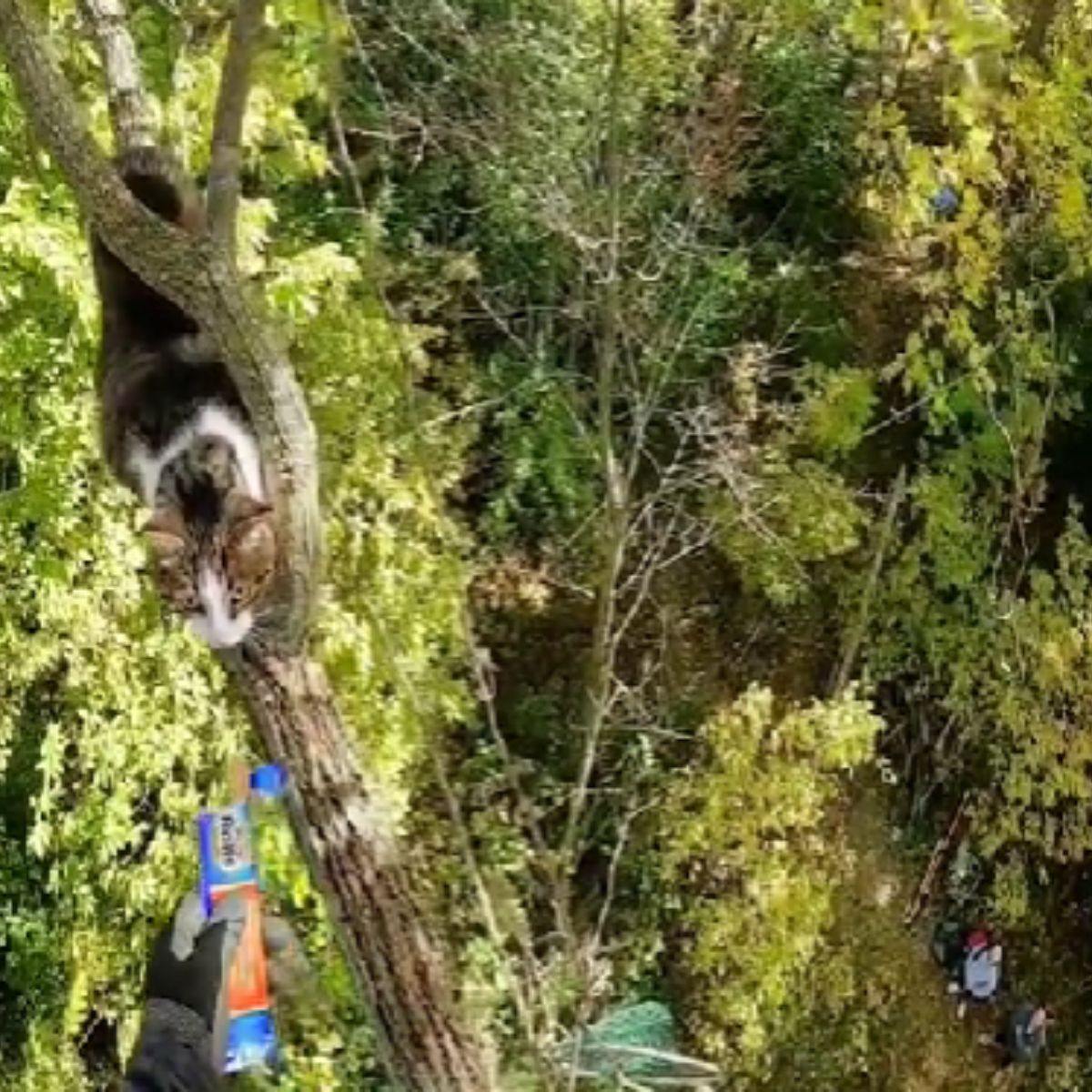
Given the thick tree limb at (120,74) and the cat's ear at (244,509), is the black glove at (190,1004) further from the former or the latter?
the thick tree limb at (120,74)

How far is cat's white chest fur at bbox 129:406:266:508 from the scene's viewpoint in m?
1.76

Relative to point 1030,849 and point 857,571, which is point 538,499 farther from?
point 1030,849

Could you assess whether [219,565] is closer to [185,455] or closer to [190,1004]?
[185,455]

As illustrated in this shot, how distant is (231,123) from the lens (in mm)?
1358

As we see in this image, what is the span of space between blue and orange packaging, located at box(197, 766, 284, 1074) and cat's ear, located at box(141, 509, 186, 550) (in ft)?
0.82

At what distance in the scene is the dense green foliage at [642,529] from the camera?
2861mm

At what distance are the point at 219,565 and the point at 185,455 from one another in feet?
0.50

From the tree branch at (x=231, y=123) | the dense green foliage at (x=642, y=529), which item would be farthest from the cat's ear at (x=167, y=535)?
the dense green foliage at (x=642, y=529)

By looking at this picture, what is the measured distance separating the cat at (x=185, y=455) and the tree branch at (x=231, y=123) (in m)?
0.27

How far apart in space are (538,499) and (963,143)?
3.97 ft

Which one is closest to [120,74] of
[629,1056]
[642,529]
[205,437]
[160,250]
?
[160,250]

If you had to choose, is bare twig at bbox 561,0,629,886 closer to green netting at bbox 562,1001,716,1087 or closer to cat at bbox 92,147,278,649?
green netting at bbox 562,1001,716,1087

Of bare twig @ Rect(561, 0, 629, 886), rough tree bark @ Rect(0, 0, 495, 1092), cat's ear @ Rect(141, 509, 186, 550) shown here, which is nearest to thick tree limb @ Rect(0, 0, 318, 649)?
rough tree bark @ Rect(0, 0, 495, 1092)

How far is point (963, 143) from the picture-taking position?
3.99m
